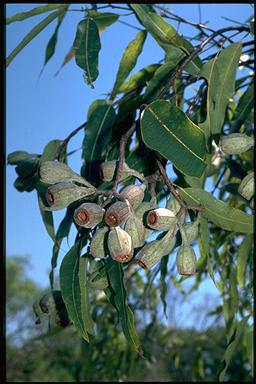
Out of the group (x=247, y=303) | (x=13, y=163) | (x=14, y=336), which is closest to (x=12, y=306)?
(x=14, y=336)

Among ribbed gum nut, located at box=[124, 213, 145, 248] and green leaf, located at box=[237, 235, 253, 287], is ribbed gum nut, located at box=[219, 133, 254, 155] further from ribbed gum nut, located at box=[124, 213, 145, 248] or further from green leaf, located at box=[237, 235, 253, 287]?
green leaf, located at box=[237, 235, 253, 287]

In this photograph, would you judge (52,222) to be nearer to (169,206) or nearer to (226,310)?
(169,206)

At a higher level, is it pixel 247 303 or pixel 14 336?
pixel 247 303

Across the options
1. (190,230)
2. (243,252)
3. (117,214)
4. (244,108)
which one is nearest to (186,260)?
(190,230)

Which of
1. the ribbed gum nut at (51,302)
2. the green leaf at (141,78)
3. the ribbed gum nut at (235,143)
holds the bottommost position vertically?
the ribbed gum nut at (51,302)

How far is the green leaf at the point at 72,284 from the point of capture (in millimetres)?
1008

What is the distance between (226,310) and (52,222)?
0.77m

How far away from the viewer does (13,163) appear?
133 centimetres

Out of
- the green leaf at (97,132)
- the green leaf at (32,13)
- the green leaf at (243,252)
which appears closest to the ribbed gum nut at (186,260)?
the green leaf at (97,132)

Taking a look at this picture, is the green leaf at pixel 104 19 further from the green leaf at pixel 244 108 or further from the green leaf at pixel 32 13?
the green leaf at pixel 244 108

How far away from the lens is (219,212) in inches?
39.1

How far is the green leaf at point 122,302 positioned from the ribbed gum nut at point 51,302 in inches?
8.0

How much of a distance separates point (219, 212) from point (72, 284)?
0.94ft

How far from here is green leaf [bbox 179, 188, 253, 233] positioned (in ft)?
3.22
